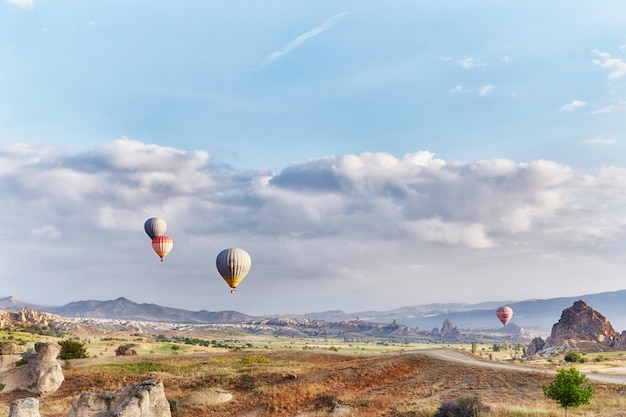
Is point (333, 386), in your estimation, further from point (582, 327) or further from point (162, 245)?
point (582, 327)

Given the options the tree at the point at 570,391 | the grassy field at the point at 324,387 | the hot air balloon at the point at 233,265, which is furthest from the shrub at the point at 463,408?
the hot air balloon at the point at 233,265

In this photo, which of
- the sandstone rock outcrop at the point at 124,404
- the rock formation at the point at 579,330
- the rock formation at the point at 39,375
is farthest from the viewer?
the rock formation at the point at 579,330

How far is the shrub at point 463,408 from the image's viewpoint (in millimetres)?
31438

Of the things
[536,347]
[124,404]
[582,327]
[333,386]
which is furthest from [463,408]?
[582,327]

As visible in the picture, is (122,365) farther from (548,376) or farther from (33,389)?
(548,376)

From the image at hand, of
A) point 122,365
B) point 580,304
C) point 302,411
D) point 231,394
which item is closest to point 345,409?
point 302,411

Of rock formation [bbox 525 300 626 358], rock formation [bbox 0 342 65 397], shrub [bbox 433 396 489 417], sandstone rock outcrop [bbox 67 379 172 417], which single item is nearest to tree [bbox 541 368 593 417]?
shrub [bbox 433 396 489 417]

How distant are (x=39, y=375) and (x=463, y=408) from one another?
38.6 meters

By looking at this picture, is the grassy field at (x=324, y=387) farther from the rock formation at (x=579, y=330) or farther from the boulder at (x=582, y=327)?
the boulder at (x=582, y=327)

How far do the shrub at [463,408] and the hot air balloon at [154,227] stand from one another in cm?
7135

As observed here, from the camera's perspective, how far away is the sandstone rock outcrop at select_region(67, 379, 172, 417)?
1177 inches

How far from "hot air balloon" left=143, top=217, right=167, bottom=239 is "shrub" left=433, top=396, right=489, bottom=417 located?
7135cm

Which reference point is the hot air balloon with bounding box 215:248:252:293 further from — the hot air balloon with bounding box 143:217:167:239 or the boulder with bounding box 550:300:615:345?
the boulder with bounding box 550:300:615:345

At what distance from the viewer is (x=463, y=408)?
107 feet
